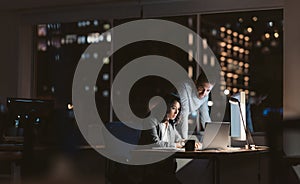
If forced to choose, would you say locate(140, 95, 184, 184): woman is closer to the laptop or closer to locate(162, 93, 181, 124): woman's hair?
locate(162, 93, 181, 124): woman's hair

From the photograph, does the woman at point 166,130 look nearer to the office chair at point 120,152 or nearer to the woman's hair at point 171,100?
the woman's hair at point 171,100

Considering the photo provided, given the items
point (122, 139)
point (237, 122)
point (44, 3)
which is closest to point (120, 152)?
point (122, 139)

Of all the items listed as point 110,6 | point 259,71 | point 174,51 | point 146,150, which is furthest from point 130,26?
point 146,150

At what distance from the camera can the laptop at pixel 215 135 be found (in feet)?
17.5

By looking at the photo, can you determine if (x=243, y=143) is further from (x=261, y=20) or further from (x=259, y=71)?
(x=259, y=71)

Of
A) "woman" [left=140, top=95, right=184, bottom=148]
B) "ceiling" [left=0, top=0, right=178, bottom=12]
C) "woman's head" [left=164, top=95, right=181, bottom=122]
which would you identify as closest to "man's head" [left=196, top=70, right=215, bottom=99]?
"woman" [left=140, top=95, right=184, bottom=148]

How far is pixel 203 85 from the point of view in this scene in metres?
6.09

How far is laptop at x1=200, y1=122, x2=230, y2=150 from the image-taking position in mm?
5324

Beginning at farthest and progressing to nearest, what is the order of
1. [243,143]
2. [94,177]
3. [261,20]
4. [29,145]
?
[94,177], [261,20], [243,143], [29,145]

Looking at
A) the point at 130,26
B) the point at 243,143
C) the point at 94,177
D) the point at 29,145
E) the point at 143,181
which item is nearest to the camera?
the point at 143,181

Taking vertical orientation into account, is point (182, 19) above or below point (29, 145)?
above

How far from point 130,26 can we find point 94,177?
2461mm

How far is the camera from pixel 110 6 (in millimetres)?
8008

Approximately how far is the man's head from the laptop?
2.29 ft
